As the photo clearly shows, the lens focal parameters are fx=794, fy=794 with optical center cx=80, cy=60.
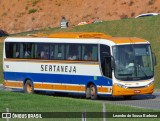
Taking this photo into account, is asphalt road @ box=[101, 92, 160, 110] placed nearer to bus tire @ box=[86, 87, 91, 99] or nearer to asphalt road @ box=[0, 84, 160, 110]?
asphalt road @ box=[0, 84, 160, 110]

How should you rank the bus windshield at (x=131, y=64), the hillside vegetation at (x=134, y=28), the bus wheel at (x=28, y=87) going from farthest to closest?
the hillside vegetation at (x=134, y=28)
the bus wheel at (x=28, y=87)
the bus windshield at (x=131, y=64)

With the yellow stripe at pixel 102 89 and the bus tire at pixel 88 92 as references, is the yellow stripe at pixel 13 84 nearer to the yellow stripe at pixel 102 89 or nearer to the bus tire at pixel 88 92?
the bus tire at pixel 88 92

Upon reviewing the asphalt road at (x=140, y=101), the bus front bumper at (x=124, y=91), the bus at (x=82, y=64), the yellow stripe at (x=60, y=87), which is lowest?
the asphalt road at (x=140, y=101)

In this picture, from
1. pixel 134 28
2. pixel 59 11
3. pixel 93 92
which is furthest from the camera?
pixel 59 11

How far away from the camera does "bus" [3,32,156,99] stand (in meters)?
34.1

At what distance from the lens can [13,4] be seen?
94.2 metres

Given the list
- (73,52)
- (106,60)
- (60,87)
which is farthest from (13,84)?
(106,60)

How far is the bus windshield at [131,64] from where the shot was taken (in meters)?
34.0

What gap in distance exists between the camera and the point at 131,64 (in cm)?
3409

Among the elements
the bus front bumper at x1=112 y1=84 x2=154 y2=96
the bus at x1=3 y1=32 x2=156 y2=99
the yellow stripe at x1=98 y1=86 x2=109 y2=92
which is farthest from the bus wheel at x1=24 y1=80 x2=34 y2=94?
the bus front bumper at x1=112 y1=84 x2=154 y2=96

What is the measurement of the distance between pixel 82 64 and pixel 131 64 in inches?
96.9

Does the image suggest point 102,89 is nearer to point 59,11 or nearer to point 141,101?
point 141,101

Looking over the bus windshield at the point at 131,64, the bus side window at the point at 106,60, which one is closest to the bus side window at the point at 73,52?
the bus side window at the point at 106,60

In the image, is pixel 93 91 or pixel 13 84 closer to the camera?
pixel 93 91
